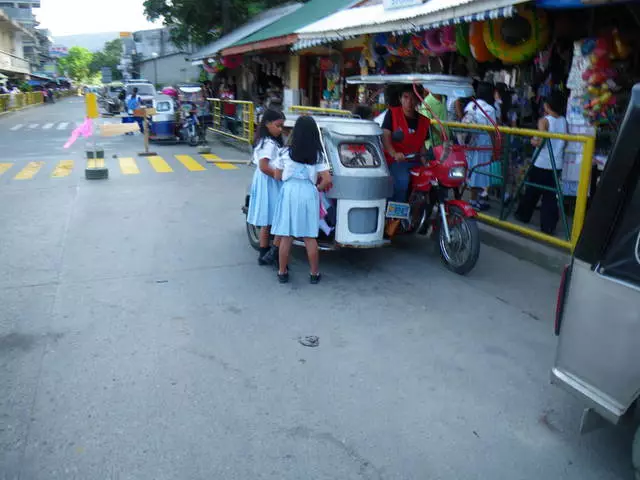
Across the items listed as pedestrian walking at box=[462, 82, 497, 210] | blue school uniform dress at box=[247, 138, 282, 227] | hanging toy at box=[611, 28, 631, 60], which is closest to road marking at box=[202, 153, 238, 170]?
pedestrian walking at box=[462, 82, 497, 210]

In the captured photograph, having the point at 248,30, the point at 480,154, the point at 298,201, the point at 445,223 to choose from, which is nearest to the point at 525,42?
the point at 480,154

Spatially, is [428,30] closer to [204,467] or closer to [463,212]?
[463,212]

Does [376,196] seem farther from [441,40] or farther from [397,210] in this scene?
[441,40]

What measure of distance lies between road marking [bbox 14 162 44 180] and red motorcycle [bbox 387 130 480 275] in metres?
8.65

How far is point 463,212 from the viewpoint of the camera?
5773mm

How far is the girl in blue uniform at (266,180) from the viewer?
5523 millimetres

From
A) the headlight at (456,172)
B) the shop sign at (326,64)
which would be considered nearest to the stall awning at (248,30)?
the shop sign at (326,64)

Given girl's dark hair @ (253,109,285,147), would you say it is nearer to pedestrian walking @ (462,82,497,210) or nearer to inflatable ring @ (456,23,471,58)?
pedestrian walking @ (462,82,497,210)

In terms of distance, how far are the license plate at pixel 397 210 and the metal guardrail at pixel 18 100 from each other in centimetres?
3412

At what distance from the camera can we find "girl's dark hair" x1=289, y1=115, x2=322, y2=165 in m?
5.13

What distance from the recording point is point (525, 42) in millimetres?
7891

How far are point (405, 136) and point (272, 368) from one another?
332 centimetres

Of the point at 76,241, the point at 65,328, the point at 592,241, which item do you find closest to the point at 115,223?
the point at 76,241

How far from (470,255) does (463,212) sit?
440 mm
